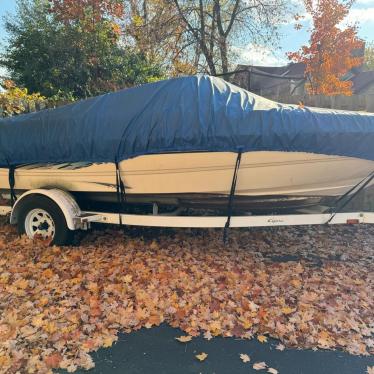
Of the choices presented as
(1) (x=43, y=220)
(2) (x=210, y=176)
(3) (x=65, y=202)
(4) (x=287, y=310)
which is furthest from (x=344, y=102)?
(1) (x=43, y=220)

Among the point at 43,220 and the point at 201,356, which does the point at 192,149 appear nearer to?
the point at 201,356

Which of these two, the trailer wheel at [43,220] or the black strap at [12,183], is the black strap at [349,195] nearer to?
the trailer wheel at [43,220]

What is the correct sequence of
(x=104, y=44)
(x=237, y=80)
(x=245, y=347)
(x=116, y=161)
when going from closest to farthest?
(x=245, y=347) < (x=116, y=161) < (x=104, y=44) < (x=237, y=80)

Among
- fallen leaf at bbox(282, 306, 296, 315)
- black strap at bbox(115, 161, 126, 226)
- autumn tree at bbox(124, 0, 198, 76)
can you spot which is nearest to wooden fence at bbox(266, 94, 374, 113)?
black strap at bbox(115, 161, 126, 226)

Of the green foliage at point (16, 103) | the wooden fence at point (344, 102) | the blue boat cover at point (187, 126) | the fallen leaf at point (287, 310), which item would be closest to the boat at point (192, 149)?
the blue boat cover at point (187, 126)

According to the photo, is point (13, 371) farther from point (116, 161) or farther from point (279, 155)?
point (279, 155)

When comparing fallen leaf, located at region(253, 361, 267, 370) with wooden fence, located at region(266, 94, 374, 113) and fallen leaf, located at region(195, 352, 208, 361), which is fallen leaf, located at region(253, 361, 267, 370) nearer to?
fallen leaf, located at region(195, 352, 208, 361)

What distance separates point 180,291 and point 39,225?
2.26 metres

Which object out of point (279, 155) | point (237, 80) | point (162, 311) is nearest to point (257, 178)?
point (279, 155)

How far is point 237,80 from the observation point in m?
16.1

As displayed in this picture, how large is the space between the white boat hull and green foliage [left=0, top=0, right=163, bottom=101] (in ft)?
21.0

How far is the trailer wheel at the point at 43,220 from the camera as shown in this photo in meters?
4.73

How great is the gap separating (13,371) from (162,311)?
1336 millimetres

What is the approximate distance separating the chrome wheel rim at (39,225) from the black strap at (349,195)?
3526 mm
